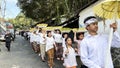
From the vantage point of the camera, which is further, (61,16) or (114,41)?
(61,16)

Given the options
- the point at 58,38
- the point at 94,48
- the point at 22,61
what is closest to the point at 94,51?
the point at 94,48

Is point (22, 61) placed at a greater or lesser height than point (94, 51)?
lesser

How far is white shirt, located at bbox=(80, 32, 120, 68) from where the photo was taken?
5859 mm

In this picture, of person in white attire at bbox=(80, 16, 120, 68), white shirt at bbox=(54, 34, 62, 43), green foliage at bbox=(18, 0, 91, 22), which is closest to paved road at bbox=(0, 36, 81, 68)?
white shirt at bbox=(54, 34, 62, 43)

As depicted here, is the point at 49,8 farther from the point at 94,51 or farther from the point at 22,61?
the point at 94,51

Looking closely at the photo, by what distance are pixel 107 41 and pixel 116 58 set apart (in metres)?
2.86

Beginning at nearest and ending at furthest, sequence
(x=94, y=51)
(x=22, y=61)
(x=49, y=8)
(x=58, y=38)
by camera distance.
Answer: (x=94, y=51) < (x=58, y=38) < (x=22, y=61) < (x=49, y=8)

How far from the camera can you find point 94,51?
590cm

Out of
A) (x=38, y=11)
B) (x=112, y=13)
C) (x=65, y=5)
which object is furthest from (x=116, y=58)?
(x=38, y=11)

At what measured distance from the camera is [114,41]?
20.6ft

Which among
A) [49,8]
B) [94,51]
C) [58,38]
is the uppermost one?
[49,8]

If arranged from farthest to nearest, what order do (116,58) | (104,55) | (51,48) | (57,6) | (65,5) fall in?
1. (57,6)
2. (65,5)
3. (51,48)
4. (116,58)
5. (104,55)

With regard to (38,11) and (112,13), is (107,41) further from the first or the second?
(38,11)

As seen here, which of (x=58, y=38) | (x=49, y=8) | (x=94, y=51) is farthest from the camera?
(x=49, y=8)
